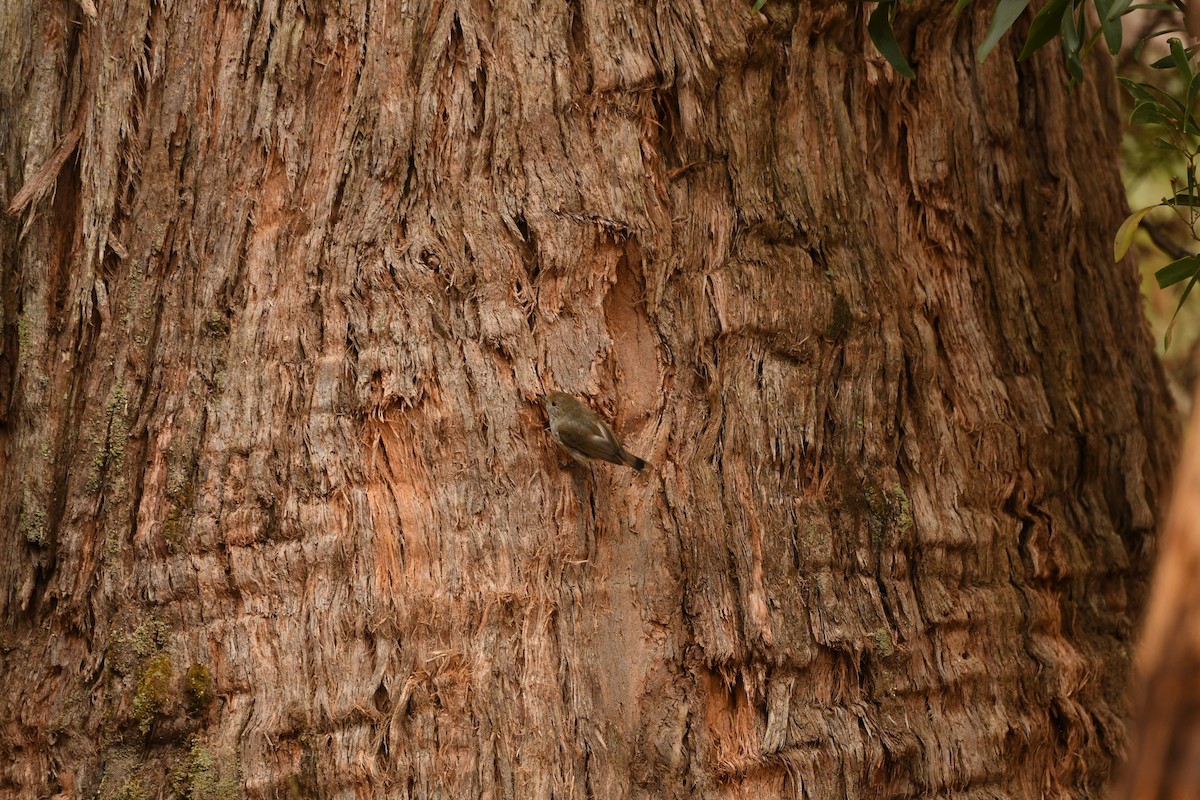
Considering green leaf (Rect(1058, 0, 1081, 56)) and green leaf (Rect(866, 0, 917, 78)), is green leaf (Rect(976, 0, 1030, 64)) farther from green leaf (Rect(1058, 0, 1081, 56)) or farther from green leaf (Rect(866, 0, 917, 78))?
green leaf (Rect(866, 0, 917, 78))

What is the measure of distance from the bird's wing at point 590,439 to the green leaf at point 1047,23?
160 cm

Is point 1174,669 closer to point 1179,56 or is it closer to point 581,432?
point 581,432

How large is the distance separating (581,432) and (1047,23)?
1.73 metres

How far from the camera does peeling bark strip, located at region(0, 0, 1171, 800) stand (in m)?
3.26

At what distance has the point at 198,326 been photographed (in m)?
3.47

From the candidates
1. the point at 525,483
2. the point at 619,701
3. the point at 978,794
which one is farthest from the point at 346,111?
the point at 978,794

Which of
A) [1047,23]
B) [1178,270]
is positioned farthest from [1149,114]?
[1047,23]

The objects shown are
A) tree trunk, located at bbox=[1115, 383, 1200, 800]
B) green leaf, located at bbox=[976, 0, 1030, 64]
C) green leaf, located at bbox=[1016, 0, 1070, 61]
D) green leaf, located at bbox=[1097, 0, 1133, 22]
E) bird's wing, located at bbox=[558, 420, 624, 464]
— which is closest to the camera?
tree trunk, located at bbox=[1115, 383, 1200, 800]

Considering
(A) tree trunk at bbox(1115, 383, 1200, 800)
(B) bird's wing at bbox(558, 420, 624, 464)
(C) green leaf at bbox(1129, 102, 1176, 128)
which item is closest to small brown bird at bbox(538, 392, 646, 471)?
(B) bird's wing at bbox(558, 420, 624, 464)

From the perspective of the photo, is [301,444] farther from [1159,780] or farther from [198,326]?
[1159,780]

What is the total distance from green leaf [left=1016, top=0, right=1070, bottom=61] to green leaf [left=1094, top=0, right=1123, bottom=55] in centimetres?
9

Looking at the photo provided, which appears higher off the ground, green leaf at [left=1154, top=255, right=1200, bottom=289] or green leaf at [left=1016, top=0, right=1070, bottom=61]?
green leaf at [left=1016, top=0, right=1070, bottom=61]

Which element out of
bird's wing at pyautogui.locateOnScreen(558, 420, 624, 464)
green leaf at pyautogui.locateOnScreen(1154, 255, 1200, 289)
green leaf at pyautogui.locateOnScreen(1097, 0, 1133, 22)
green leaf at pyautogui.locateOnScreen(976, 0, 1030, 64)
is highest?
green leaf at pyautogui.locateOnScreen(1097, 0, 1133, 22)

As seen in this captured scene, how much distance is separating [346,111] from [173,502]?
1.30m
